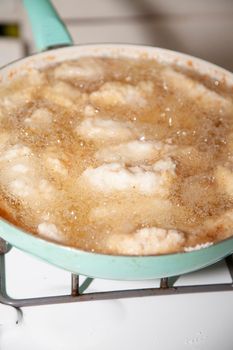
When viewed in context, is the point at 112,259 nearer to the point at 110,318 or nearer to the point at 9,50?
the point at 110,318

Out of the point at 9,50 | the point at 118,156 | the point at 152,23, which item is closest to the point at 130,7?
the point at 152,23

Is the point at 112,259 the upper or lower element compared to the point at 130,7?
lower

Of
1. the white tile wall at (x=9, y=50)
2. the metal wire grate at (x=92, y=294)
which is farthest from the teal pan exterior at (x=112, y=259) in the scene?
the white tile wall at (x=9, y=50)

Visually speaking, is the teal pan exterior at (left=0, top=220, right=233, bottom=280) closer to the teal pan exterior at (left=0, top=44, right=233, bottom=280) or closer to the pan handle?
the teal pan exterior at (left=0, top=44, right=233, bottom=280)

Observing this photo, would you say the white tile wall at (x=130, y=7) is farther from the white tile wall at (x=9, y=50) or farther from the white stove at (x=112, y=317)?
the white stove at (x=112, y=317)

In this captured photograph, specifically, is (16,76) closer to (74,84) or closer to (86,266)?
(74,84)

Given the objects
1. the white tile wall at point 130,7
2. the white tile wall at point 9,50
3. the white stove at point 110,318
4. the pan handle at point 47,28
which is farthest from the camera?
the white tile wall at point 130,7

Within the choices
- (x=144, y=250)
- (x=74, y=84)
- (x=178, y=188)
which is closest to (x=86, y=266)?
(x=144, y=250)
